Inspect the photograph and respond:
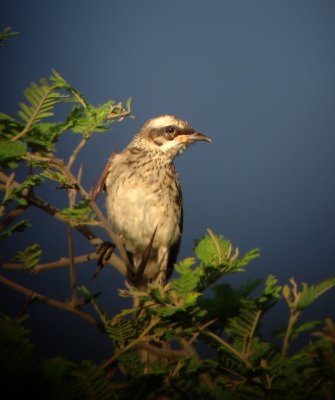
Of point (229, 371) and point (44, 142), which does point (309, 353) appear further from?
point (44, 142)

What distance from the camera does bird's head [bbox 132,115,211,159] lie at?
12.9 ft

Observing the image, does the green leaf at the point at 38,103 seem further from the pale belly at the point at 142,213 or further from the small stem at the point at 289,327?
the pale belly at the point at 142,213

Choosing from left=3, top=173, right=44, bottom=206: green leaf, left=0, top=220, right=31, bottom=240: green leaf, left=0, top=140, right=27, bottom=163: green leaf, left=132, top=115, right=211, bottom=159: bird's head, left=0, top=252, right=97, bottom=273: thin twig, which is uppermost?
left=132, top=115, right=211, bottom=159: bird's head

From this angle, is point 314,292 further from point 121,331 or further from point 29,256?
point 29,256

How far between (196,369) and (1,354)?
0.38 meters

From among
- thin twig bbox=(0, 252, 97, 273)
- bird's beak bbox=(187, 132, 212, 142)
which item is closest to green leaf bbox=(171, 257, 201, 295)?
thin twig bbox=(0, 252, 97, 273)

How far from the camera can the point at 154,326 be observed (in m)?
1.15

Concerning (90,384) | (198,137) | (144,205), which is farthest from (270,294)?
(198,137)

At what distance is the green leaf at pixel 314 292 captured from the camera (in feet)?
3.63

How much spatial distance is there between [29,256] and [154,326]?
41 centimetres

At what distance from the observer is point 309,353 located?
103 cm

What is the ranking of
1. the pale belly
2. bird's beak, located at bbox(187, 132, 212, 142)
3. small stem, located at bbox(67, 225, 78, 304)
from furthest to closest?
1. bird's beak, located at bbox(187, 132, 212, 142)
2. the pale belly
3. small stem, located at bbox(67, 225, 78, 304)

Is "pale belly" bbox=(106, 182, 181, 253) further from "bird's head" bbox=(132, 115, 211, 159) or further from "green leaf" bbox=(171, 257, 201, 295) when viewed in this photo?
"green leaf" bbox=(171, 257, 201, 295)

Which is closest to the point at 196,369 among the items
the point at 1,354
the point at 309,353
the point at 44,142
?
the point at 309,353
